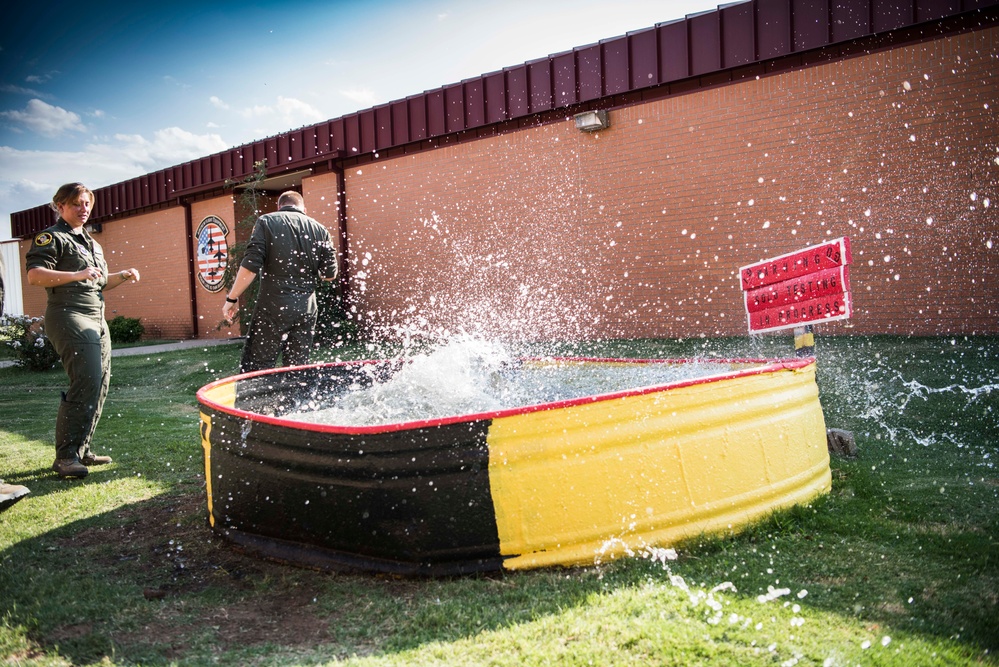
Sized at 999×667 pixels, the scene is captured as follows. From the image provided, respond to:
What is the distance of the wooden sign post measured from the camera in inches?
138

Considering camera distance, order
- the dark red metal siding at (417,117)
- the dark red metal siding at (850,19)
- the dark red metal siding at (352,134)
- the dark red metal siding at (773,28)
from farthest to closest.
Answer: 1. the dark red metal siding at (352,134)
2. the dark red metal siding at (417,117)
3. the dark red metal siding at (773,28)
4. the dark red metal siding at (850,19)

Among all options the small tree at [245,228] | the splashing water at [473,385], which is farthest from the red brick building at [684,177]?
the splashing water at [473,385]

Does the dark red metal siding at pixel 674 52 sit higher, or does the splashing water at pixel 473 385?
the dark red metal siding at pixel 674 52

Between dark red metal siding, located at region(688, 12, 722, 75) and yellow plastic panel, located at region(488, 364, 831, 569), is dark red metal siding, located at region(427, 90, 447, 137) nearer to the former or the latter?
dark red metal siding, located at region(688, 12, 722, 75)

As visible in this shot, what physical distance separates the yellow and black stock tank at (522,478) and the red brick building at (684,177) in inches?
249

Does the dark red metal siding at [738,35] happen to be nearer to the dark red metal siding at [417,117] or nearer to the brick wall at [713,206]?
the brick wall at [713,206]

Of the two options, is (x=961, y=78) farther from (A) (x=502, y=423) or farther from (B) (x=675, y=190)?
(A) (x=502, y=423)

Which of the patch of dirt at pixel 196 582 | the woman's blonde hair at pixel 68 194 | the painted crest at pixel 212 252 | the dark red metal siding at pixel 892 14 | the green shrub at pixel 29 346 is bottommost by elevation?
the patch of dirt at pixel 196 582

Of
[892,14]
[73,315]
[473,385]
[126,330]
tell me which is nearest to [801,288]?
[473,385]

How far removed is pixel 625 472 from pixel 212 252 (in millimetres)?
16342

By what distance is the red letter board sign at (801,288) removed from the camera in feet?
11.5

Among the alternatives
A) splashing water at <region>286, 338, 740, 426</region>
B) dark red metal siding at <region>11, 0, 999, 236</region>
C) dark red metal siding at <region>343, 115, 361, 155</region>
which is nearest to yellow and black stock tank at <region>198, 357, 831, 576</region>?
splashing water at <region>286, 338, 740, 426</region>

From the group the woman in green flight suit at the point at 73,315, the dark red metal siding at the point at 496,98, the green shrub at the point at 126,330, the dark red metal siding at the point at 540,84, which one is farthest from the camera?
the green shrub at the point at 126,330

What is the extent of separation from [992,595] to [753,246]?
7.17 m
